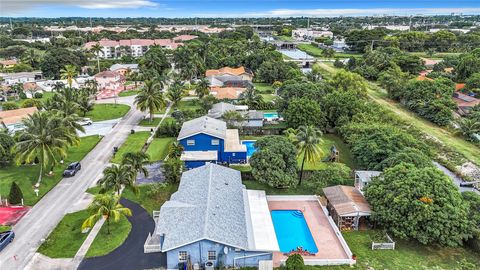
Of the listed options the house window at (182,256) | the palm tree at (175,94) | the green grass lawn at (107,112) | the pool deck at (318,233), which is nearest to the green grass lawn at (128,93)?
the green grass lawn at (107,112)

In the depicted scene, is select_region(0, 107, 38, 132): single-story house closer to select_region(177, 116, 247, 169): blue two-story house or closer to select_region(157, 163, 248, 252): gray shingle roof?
select_region(177, 116, 247, 169): blue two-story house

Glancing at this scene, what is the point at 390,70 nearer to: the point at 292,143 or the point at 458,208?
the point at 292,143

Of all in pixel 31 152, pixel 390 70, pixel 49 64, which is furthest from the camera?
pixel 49 64

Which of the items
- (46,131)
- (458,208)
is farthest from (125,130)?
(458,208)

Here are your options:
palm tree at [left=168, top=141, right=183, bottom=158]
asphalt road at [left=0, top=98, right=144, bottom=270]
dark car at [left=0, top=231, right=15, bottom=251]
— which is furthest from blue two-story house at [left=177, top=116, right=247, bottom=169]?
dark car at [left=0, top=231, right=15, bottom=251]

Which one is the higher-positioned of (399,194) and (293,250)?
(399,194)

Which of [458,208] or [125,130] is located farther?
[125,130]

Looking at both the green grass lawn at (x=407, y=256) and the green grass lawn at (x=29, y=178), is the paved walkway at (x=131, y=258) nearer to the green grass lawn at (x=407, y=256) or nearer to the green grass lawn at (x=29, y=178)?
the green grass lawn at (x=407, y=256)
